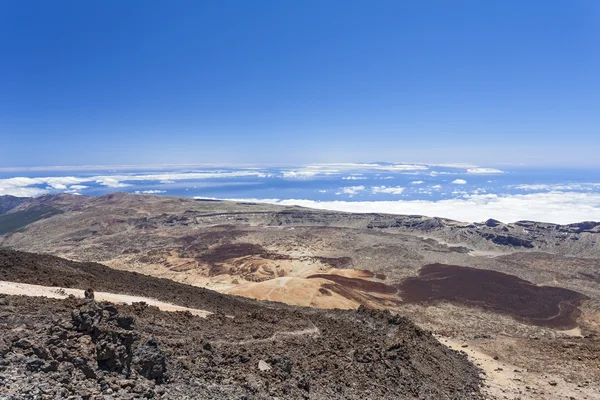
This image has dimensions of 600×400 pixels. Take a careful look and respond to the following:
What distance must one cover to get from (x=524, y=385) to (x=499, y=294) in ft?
84.7

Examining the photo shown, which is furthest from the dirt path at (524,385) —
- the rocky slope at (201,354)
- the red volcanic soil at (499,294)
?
the red volcanic soil at (499,294)

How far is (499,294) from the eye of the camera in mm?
38562

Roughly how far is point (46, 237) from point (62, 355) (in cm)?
7416

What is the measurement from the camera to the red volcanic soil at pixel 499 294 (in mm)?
33156

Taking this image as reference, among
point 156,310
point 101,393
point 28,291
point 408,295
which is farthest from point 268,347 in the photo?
point 408,295

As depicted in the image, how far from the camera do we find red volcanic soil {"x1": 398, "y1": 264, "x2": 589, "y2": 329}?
3316cm

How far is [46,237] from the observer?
69.4 meters

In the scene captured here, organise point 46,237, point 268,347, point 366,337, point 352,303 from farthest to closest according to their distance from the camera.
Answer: point 46,237
point 352,303
point 366,337
point 268,347

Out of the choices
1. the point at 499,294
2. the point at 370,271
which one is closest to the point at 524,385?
the point at 499,294

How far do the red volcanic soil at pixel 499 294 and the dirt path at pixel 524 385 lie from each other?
1698 centimetres

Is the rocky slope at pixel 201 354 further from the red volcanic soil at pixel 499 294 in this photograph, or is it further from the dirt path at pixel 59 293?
the red volcanic soil at pixel 499 294

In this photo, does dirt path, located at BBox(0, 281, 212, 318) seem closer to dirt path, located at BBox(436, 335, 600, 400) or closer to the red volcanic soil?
dirt path, located at BBox(436, 335, 600, 400)

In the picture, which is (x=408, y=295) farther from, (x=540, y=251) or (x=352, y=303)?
(x=540, y=251)

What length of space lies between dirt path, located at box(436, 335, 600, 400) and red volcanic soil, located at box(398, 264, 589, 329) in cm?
1698
